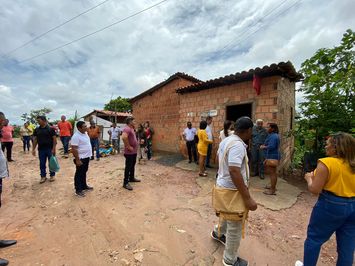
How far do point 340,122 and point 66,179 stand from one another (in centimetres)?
780

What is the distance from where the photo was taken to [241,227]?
2.13 metres

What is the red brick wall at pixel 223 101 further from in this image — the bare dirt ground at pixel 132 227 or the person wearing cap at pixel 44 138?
the person wearing cap at pixel 44 138

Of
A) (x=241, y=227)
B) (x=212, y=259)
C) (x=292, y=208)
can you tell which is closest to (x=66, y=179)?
(x=212, y=259)

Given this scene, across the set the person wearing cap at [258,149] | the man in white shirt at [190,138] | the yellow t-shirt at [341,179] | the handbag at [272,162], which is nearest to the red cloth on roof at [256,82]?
the person wearing cap at [258,149]

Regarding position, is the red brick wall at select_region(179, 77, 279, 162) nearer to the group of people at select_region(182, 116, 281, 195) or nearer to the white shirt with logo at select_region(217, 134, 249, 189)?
the group of people at select_region(182, 116, 281, 195)

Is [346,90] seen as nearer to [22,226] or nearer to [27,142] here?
[22,226]

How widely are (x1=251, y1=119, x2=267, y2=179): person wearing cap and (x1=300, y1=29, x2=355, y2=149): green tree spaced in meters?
1.59

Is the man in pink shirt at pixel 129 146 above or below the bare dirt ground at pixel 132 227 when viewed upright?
above

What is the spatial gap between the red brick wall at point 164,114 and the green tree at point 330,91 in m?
5.19

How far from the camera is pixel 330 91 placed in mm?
5484

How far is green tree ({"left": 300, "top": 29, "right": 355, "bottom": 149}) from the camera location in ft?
17.4

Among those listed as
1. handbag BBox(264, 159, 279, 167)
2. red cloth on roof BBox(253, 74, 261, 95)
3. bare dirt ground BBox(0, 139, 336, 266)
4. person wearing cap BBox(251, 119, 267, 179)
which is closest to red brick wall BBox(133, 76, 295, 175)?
red cloth on roof BBox(253, 74, 261, 95)

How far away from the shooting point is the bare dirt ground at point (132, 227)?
2.52 metres

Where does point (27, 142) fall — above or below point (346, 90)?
Result: below
